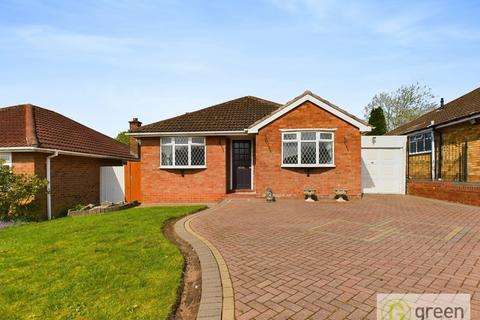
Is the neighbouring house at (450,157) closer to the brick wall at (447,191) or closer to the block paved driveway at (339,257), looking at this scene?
the brick wall at (447,191)

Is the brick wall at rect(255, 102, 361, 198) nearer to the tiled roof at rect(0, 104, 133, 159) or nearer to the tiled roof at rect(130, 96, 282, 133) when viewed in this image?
the tiled roof at rect(130, 96, 282, 133)

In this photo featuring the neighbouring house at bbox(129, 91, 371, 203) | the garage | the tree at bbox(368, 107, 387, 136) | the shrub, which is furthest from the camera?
the tree at bbox(368, 107, 387, 136)

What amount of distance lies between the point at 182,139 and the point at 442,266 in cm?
1109

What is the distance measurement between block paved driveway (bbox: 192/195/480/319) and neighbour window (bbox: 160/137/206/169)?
458 cm

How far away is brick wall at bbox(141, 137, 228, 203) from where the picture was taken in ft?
42.0

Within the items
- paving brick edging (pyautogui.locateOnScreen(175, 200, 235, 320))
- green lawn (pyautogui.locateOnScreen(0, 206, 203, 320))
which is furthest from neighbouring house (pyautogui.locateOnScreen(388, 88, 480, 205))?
green lawn (pyautogui.locateOnScreen(0, 206, 203, 320))

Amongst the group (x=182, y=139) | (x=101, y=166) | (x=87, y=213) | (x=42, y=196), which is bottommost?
(x=87, y=213)

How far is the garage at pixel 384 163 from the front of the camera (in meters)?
13.5

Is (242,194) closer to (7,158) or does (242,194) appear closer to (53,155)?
(53,155)

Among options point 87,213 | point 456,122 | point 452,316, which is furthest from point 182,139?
point 456,122

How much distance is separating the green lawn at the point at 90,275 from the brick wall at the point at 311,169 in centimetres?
652

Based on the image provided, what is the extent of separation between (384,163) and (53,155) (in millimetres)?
15972

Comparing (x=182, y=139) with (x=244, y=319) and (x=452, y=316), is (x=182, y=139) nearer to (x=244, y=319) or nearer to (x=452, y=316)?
(x=244, y=319)

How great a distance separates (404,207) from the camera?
967 cm
